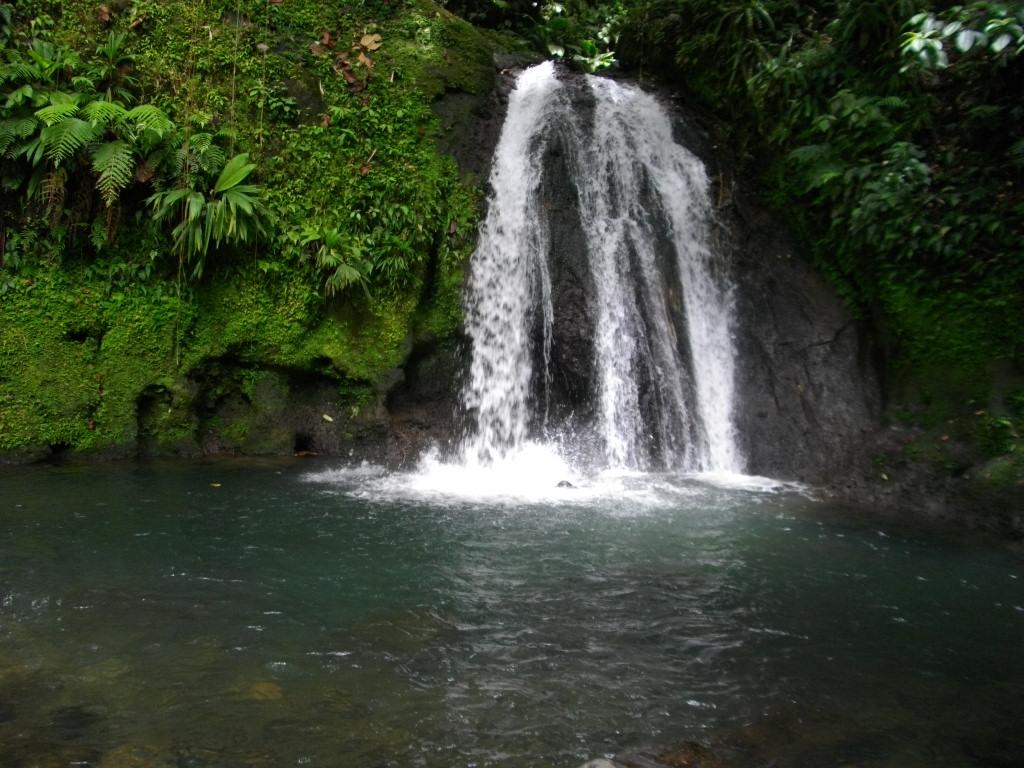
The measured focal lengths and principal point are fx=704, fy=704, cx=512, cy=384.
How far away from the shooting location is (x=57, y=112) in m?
7.27

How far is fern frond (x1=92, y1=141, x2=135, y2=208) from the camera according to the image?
735cm

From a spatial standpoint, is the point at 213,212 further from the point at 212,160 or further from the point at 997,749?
the point at 997,749

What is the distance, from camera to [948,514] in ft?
22.6

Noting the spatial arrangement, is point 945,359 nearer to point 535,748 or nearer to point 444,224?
point 444,224

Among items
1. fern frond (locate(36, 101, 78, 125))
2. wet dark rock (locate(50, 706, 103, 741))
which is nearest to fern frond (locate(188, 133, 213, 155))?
fern frond (locate(36, 101, 78, 125))


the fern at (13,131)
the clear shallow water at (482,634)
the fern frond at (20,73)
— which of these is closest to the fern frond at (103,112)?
the fern at (13,131)

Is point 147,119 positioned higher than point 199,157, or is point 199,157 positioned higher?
point 147,119

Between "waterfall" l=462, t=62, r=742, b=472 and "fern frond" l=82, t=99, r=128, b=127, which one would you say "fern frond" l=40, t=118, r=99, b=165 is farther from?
"waterfall" l=462, t=62, r=742, b=472

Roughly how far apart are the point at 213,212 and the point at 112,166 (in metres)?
1.05

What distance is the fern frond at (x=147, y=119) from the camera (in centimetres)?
766

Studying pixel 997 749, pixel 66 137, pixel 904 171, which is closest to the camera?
pixel 997 749

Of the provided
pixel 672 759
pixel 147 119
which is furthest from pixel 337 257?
pixel 672 759

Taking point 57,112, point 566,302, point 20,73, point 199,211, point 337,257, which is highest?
point 20,73

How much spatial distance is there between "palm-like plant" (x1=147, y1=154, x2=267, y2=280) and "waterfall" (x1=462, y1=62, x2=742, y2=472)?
284 centimetres
